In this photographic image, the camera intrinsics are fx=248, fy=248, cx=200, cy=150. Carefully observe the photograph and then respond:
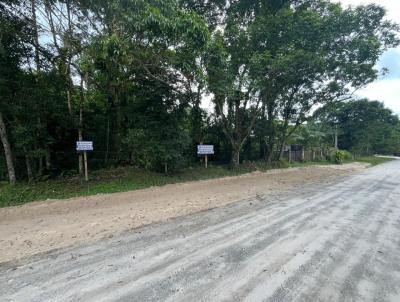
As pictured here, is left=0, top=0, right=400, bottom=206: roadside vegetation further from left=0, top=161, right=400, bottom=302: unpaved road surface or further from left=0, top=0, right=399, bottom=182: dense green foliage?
left=0, top=161, right=400, bottom=302: unpaved road surface

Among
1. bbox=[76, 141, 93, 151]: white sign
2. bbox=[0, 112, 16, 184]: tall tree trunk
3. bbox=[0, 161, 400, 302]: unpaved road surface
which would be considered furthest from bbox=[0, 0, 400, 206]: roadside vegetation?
bbox=[0, 161, 400, 302]: unpaved road surface

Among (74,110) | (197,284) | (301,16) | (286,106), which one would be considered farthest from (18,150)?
(286,106)

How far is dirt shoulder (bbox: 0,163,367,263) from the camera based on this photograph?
394 cm

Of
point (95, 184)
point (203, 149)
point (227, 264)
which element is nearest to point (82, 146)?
point (95, 184)

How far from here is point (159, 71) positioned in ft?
30.7

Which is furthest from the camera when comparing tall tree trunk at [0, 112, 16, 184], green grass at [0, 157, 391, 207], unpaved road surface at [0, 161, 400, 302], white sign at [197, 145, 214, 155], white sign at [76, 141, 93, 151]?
white sign at [197, 145, 214, 155]

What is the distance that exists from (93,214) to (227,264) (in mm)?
3536

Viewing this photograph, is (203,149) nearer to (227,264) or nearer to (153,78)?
(153,78)

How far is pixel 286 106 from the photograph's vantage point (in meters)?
15.3

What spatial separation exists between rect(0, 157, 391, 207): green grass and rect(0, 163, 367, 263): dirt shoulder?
0.53m

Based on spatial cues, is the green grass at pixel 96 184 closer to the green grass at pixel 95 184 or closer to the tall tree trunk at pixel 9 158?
the green grass at pixel 95 184

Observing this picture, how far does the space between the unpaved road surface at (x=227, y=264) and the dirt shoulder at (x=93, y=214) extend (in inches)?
16.9

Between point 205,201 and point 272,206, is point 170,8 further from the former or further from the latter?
point 272,206

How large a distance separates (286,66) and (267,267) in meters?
8.86
